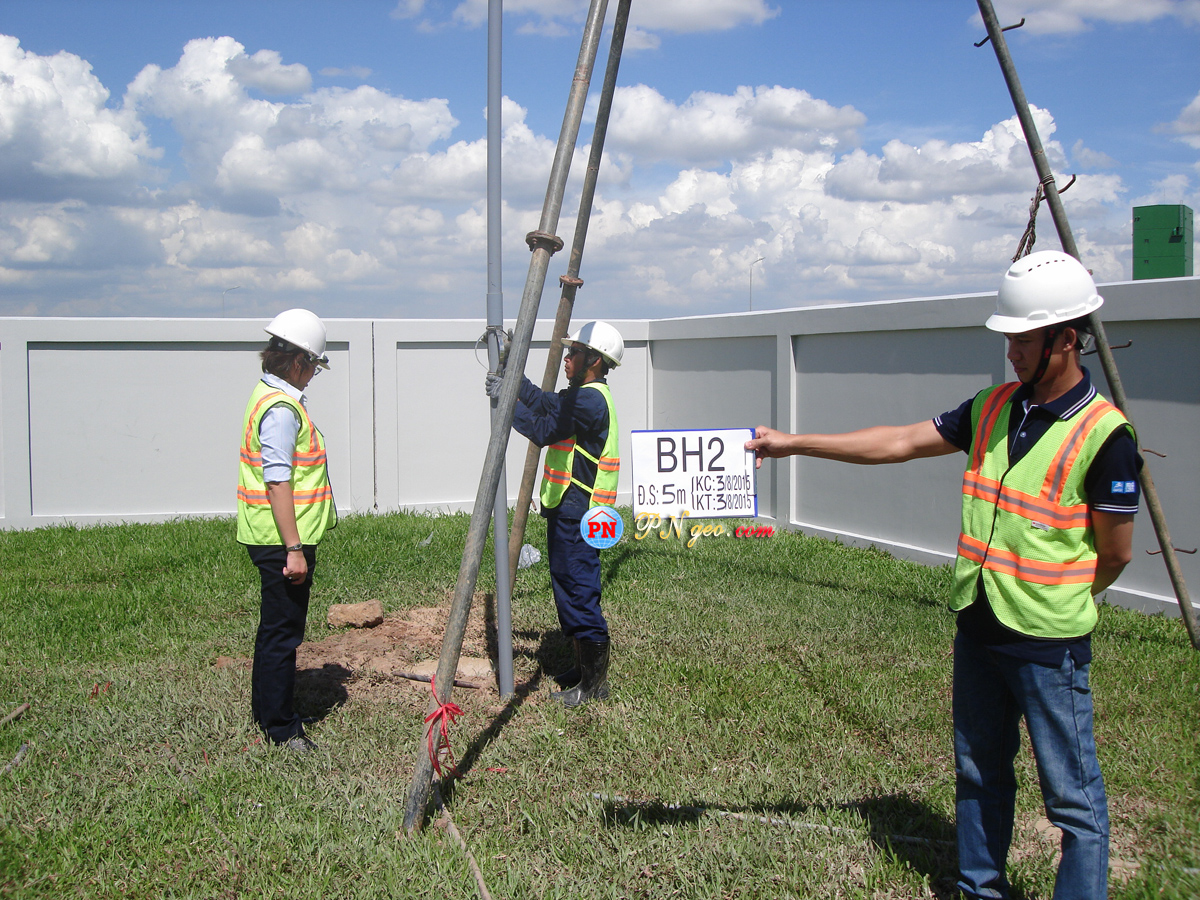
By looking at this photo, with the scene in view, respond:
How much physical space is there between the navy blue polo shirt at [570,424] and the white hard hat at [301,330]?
994 millimetres

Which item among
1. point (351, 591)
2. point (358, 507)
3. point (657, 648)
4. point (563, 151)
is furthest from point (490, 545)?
point (358, 507)

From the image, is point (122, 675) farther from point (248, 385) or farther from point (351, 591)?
point (248, 385)

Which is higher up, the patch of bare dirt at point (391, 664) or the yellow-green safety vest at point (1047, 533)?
the yellow-green safety vest at point (1047, 533)

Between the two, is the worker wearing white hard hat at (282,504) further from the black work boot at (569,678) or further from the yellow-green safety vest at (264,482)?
the black work boot at (569,678)

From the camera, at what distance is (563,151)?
3736 millimetres

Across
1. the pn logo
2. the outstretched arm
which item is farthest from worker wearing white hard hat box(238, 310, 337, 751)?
the outstretched arm

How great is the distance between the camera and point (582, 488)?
15.6 ft

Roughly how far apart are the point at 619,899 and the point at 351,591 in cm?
467

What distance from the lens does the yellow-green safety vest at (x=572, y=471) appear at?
4738mm

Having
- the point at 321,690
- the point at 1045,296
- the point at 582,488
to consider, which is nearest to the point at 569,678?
the point at 582,488

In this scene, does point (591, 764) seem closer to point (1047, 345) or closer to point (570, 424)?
point (570, 424)

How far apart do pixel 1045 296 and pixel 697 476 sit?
7.67 ft

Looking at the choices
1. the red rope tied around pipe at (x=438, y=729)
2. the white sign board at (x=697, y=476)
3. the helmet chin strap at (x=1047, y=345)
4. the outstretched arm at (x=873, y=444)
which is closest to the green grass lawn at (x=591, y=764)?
the red rope tied around pipe at (x=438, y=729)

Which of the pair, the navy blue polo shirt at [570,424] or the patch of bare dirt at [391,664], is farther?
the patch of bare dirt at [391,664]
